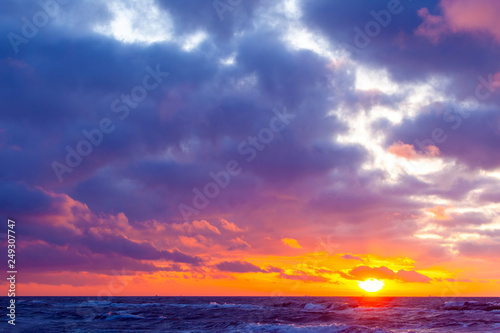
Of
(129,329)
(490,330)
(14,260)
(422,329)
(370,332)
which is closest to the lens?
(14,260)

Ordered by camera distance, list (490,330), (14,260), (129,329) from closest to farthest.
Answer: (14,260)
(490,330)
(129,329)

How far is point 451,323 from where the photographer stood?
51.8m

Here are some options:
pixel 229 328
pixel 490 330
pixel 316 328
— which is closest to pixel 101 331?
pixel 229 328

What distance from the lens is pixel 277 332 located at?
44844 millimetres

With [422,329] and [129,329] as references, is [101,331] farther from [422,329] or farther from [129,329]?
[422,329]

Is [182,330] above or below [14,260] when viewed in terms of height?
below

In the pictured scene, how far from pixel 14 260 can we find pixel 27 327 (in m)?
29.8

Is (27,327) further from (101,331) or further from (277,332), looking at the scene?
(277,332)

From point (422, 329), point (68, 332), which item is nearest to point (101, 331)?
point (68, 332)

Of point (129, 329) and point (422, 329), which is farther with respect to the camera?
point (129, 329)

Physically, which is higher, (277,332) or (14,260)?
(14,260)

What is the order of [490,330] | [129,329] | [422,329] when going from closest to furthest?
[490,330], [422,329], [129,329]

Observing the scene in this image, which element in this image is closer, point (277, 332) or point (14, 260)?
point (14, 260)

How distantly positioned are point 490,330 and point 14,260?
146ft
